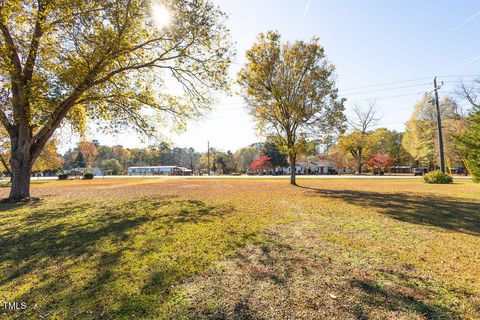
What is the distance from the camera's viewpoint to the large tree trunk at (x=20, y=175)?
1231 cm

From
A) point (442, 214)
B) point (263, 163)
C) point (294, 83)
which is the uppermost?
point (294, 83)

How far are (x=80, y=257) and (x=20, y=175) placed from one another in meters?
11.8

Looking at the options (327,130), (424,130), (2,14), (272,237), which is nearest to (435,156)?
(424,130)

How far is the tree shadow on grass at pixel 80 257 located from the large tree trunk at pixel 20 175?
15.0 ft

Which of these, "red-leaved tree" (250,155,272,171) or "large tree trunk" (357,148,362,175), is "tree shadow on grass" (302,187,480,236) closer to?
"large tree trunk" (357,148,362,175)

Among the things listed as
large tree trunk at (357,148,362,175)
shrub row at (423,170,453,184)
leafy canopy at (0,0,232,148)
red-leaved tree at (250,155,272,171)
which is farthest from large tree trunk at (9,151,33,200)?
large tree trunk at (357,148,362,175)

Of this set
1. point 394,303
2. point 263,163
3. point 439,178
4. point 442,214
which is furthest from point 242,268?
point 263,163

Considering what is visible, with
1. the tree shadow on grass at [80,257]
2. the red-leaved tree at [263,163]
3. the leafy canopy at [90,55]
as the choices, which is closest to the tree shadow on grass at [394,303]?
the tree shadow on grass at [80,257]

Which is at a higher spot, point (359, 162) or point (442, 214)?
point (359, 162)

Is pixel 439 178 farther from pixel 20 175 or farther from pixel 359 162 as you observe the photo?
pixel 359 162

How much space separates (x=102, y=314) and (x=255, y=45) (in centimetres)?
2137

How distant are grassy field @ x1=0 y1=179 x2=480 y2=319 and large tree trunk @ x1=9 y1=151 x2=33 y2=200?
6.37 m

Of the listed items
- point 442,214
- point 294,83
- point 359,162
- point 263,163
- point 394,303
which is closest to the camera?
point 394,303

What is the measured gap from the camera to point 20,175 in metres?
12.5
